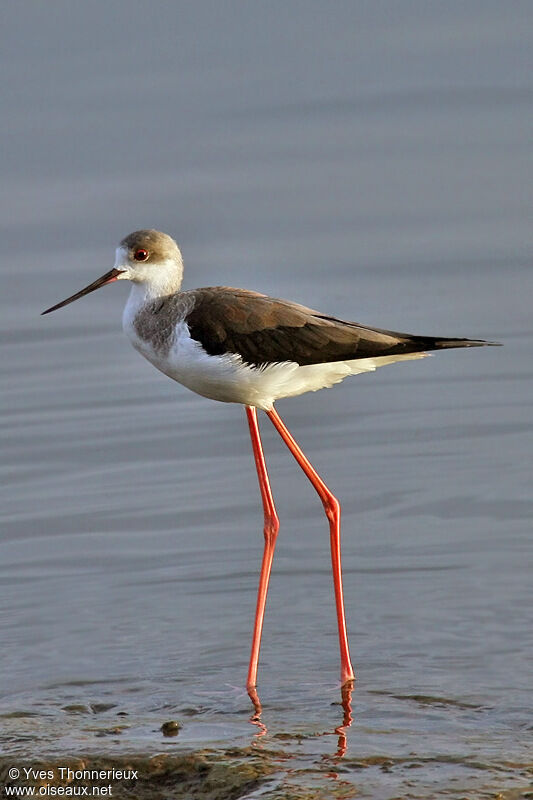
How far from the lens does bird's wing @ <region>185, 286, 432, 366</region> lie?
7.88 m

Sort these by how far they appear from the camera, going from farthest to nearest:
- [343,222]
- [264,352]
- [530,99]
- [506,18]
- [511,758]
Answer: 1. [506,18]
2. [530,99]
3. [343,222]
4. [264,352]
5. [511,758]

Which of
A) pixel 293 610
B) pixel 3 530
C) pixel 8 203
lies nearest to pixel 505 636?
pixel 293 610

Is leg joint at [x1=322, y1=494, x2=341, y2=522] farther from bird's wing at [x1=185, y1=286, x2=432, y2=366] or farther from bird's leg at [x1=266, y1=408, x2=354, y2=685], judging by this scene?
bird's wing at [x1=185, y1=286, x2=432, y2=366]

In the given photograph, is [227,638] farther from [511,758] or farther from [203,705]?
[511,758]

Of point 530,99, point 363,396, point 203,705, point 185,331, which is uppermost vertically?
point 530,99

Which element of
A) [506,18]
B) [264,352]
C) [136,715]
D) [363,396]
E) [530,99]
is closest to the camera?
[136,715]

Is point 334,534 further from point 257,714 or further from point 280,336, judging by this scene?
point 257,714

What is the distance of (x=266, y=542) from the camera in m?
8.91

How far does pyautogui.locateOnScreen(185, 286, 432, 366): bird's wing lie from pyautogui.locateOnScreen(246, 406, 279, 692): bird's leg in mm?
742

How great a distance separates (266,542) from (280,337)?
4.95ft

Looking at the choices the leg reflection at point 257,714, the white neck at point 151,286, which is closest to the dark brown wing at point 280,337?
the white neck at point 151,286

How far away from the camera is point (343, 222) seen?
14438mm

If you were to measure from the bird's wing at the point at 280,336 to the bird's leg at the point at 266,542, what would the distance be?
29.2 inches

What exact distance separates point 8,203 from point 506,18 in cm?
640
